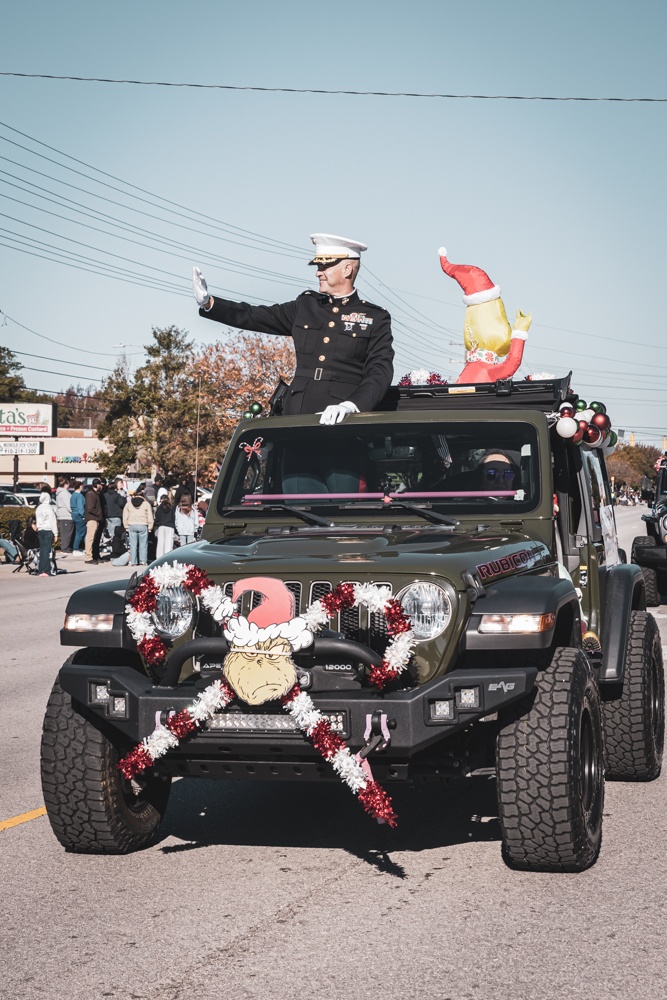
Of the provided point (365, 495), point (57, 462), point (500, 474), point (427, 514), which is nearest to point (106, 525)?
point (365, 495)

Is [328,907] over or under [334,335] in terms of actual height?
under

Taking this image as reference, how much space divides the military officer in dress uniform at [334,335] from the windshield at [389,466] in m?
0.68

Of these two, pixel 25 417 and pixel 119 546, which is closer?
pixel 119 546

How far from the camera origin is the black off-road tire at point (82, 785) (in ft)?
16.9

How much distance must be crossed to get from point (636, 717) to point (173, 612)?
105 inches

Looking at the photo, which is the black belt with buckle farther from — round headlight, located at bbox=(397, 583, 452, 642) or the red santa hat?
the red santa hat

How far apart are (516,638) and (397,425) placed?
1.96m

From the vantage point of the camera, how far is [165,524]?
1014 inches

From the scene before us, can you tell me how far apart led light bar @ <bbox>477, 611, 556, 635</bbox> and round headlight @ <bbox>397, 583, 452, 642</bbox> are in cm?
18

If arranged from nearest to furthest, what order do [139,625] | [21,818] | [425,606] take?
[425,606] < [139,625] < [21,818]

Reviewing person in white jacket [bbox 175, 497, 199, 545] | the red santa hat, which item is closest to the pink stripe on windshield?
the red santa hat

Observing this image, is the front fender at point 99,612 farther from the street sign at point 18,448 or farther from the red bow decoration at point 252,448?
the street sign at point 18,448

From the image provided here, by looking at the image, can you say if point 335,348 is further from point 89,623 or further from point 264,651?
point 264,651

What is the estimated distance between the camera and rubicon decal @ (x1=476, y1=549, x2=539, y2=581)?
5.05 metres
